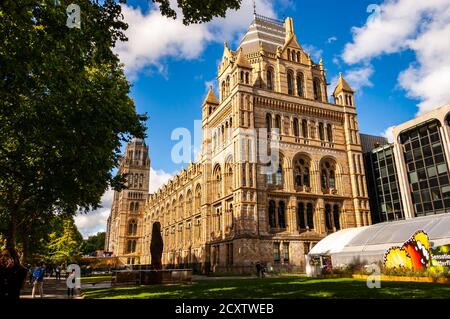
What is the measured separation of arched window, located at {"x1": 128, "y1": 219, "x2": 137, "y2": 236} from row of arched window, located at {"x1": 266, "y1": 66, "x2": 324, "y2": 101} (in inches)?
2653

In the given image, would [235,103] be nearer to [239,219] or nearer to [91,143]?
[239,219]

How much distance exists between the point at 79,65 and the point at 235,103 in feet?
85.0

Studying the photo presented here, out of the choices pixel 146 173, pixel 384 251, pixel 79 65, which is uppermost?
pixel 146 173

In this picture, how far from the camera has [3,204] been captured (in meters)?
24.6

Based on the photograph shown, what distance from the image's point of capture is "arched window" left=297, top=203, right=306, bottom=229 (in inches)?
1421

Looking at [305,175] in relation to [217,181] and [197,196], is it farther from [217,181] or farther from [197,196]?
[197,196]

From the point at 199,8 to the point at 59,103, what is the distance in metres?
9.07

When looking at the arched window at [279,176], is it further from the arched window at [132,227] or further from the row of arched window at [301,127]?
the arched window at [132,227]

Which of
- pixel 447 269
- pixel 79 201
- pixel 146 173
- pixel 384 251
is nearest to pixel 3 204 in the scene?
pixel 79 201

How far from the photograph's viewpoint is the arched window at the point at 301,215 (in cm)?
3609

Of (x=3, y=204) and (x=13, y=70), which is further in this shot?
(x=3, y=204)

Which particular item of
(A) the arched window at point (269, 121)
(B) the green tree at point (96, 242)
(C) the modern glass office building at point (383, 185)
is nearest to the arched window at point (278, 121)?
(A) the arched window at point (269, 121)

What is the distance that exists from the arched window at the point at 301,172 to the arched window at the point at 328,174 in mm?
2268

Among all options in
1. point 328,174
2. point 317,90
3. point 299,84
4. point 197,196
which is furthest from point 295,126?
point 197,196
